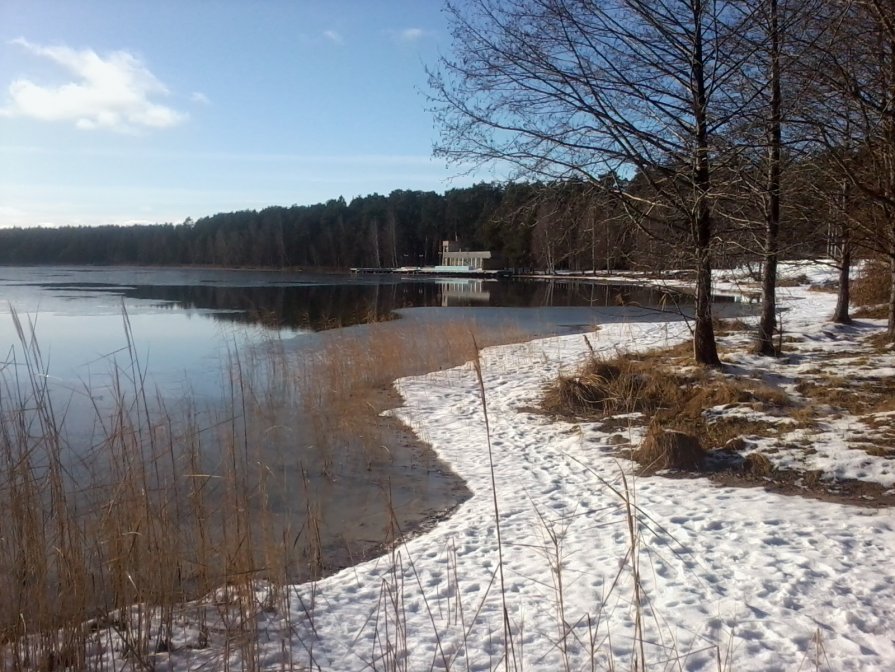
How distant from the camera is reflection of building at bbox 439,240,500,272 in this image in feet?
267

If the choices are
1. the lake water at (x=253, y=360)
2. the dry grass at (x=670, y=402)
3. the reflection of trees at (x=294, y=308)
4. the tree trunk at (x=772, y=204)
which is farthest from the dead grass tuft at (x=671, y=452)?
the reflection of trees at (x=294, y=308)

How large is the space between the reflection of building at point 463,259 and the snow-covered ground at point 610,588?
75.0 meters

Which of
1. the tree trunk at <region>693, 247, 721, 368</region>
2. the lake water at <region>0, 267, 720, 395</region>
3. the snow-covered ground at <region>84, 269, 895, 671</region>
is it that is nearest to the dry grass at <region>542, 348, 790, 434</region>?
the tree trunk at <region>693, 247, 721, 368</region>

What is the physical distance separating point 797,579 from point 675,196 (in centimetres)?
653

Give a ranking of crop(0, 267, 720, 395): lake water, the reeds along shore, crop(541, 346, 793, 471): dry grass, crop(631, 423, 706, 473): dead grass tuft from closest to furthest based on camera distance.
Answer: the reeds along shore → crop(631, 423, 706, 473): dead grass tuft → crop(541, 346, 793, 471): dry grass → crop(0, 267, 720, 395): lake water

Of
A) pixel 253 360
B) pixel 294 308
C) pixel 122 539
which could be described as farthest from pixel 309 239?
pixel 122 539

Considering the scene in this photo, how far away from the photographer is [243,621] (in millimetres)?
3418

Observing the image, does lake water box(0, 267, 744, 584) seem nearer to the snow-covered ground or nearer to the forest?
the snow-covered ground

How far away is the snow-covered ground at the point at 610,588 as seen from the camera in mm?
3283

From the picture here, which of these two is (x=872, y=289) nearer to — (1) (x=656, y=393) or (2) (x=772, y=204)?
(2) (x=772, y=204)

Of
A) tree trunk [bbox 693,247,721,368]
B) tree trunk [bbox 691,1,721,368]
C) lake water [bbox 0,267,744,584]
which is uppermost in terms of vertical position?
tree trunk [bbox 691,1,721,368]

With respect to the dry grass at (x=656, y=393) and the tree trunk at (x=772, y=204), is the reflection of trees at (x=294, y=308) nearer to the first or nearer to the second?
the dry grass at (x=656, y=393)

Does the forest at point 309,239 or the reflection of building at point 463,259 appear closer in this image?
the reflection of building at point 463,259

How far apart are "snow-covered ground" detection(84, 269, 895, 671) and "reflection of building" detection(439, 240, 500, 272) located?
75.0m
